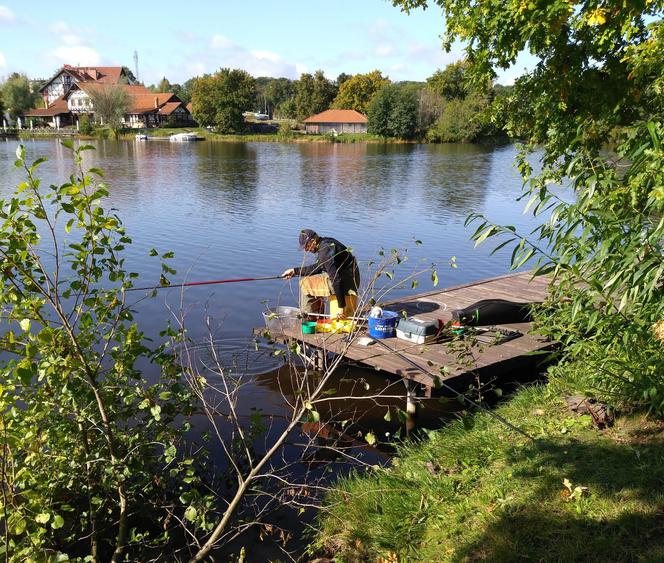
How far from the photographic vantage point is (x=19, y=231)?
3.65m

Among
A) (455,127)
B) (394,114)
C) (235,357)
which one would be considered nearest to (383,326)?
(235,357)

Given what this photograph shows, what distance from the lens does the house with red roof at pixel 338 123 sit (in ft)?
263

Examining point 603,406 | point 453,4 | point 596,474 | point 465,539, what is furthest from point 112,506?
point 453,4

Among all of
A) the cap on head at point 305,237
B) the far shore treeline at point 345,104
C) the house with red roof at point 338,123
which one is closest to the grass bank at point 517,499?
the cap on head at point 305,237

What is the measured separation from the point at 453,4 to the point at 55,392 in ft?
20.3

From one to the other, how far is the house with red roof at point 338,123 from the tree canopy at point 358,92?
24.9ft

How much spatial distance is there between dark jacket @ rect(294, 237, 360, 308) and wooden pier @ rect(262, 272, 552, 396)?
2.21 feet

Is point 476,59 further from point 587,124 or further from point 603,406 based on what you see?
point 603,406

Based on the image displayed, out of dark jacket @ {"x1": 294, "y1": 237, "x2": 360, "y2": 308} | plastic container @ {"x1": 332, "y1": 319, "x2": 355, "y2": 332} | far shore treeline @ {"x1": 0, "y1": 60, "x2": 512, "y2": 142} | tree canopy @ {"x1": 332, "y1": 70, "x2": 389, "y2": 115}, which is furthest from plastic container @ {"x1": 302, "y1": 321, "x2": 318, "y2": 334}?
tree canopy @ {"x1": 332, "y1": 70, "x2": 389, "y2": 115}

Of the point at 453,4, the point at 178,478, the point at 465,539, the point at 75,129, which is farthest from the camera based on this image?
the point at 75,129

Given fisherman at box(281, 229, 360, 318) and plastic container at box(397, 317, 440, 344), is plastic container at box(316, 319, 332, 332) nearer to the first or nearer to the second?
fisherman at box(281, 229, 360, 318)

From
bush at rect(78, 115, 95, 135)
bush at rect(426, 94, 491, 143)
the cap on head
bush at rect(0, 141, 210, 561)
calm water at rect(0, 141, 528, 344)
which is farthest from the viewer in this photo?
bush at rect(78, 115, 95, 135)

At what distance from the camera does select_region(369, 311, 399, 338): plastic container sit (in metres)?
8.38

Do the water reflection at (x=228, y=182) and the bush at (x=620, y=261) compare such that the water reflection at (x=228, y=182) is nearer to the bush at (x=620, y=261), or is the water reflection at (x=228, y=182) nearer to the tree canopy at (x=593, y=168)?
the tree canopy at (x=593, y=168)
